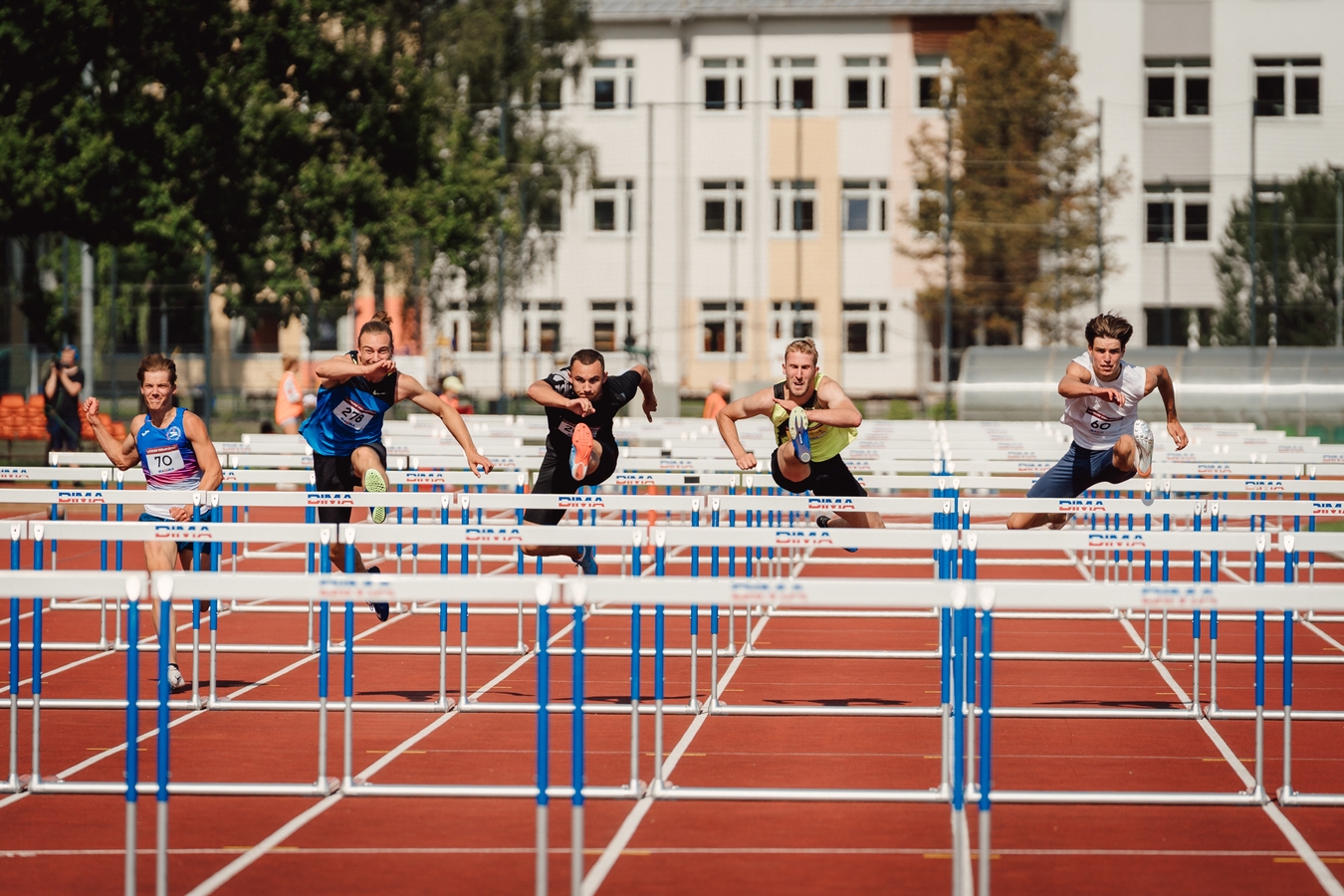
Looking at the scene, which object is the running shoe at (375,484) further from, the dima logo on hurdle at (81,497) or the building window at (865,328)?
the building window at (865,328)

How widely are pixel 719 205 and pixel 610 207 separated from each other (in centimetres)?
289

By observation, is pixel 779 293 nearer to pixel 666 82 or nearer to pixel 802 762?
pixel 666 82

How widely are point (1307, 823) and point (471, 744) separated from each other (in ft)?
12.6

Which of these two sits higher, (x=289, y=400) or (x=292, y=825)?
(x=289, y=400)

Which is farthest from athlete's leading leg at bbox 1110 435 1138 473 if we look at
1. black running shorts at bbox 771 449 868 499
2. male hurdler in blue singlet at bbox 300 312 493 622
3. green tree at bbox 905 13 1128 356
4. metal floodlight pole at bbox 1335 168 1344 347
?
metal floodlight pole at bbox 1335 168 1344 347

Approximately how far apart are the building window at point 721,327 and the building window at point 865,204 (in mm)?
5756

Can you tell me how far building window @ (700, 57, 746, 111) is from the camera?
5044 cm

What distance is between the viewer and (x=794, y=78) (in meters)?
50.5

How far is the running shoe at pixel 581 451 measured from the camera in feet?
33.3

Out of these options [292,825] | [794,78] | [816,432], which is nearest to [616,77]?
[794,78]

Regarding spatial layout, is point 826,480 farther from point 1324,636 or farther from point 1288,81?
point 1288,81

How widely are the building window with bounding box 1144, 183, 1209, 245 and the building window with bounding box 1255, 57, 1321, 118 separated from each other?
3.27 m

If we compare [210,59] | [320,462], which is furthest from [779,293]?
[320,462]

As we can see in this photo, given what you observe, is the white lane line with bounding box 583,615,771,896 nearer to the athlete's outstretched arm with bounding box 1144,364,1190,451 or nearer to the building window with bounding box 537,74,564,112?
the athlete's outstretched arm with bounding box 1144,364,1190,451
